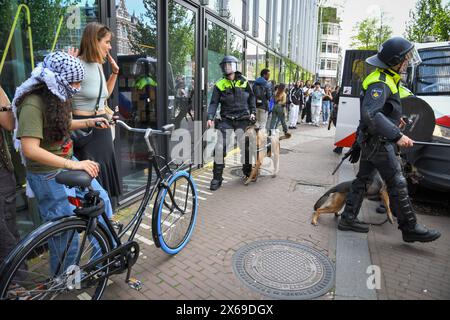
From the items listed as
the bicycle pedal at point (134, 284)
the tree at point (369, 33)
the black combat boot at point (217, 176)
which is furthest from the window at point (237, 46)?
the tree at point (369, 33)

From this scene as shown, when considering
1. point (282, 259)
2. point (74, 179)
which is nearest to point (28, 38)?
point (74, 179)

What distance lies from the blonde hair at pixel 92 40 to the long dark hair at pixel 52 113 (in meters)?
0.87

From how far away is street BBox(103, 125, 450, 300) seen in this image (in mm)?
2879

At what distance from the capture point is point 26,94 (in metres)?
2.18

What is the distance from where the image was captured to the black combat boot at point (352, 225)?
4016 millimetres

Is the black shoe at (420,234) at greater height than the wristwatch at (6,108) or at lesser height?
lesser

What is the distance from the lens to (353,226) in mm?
4035

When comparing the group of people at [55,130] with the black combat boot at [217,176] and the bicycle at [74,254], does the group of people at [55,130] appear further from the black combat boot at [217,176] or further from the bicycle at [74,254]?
the black combat boot at [217,176]

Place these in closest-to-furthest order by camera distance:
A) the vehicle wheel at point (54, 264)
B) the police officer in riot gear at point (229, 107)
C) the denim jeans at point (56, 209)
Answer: the vehicle wheel at point (54, 264), the denim jeans at point (56, 209), the police officer in riot gear at point (229, 107)

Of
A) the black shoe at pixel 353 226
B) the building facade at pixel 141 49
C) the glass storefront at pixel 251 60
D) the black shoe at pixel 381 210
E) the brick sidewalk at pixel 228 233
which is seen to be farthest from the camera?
the glass storefront at pixel 251 60

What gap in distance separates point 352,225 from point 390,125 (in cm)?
129

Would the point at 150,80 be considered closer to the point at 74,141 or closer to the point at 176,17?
the point at 176,17
